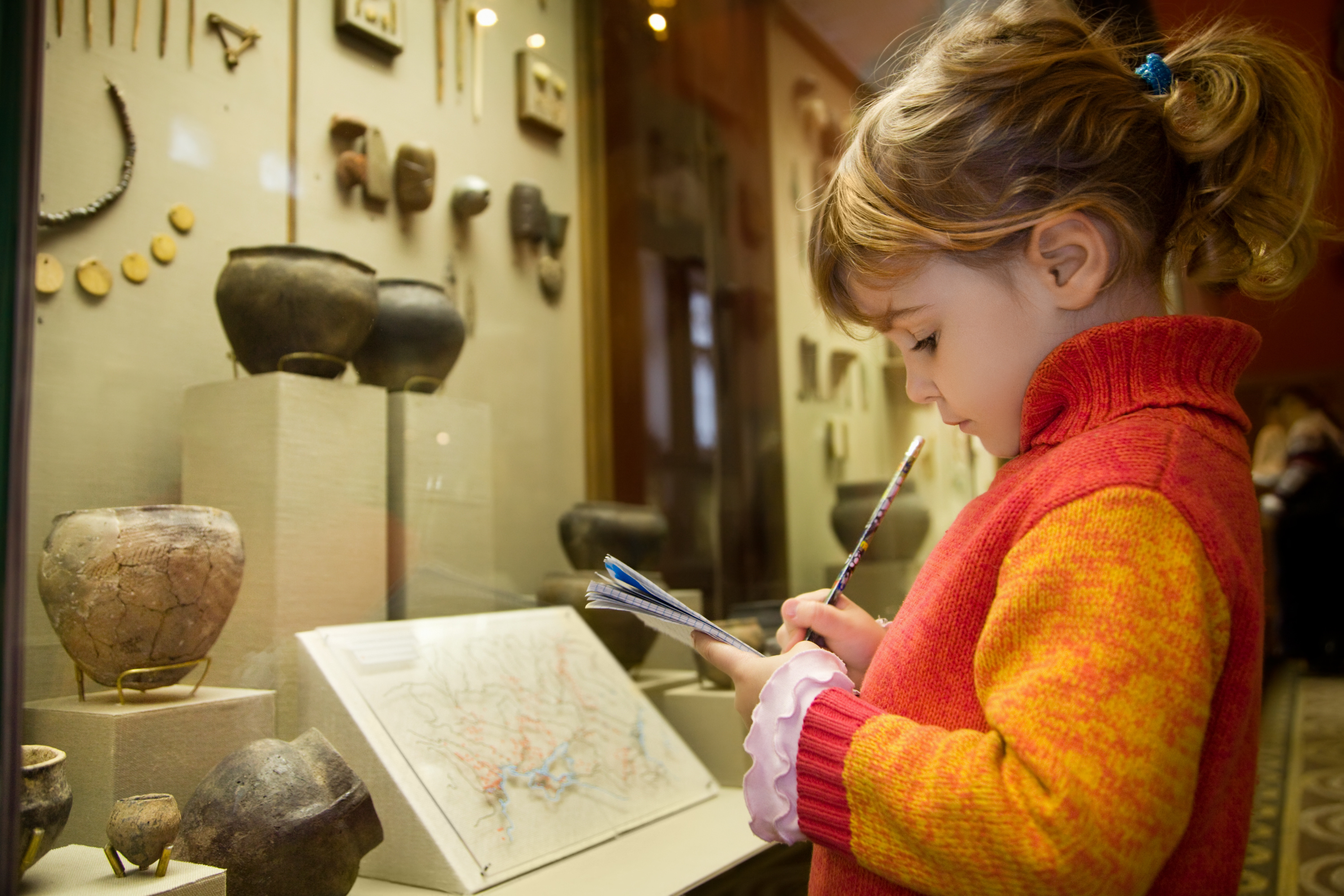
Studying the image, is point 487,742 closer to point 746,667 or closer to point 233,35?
point 746,667

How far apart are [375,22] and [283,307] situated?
2.83 ft

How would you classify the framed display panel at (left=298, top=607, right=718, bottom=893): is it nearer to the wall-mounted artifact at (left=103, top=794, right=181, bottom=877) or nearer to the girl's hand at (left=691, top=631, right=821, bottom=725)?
the wall-mounted artifact at (left=103, top=794, right=181, bottom=877)

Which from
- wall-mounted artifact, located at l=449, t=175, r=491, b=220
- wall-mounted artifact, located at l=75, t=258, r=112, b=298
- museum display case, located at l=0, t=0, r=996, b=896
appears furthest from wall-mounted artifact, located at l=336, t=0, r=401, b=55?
wall-mounted artifact, located at l=75, t=258, r=112, b=298

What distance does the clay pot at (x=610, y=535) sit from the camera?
2486mm

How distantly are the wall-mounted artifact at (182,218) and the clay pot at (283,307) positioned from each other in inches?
4.0

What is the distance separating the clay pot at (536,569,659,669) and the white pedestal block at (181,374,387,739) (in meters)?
0.45

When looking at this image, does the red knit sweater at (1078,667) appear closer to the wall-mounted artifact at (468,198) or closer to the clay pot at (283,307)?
the clay pot at (283,307)

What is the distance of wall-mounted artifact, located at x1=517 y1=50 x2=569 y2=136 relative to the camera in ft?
9.07

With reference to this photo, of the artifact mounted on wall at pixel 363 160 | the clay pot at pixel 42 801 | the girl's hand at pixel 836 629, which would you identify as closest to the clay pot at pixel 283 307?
the artifact mounted on wall at pixel 363 160

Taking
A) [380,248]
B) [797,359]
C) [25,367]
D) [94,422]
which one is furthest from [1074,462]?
[797,359]

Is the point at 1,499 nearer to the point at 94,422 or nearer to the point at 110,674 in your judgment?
the point at 110,674

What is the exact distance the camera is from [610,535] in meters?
2.50

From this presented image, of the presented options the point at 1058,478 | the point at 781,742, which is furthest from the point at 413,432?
the point at 1058,478

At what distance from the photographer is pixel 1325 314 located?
1.73m
